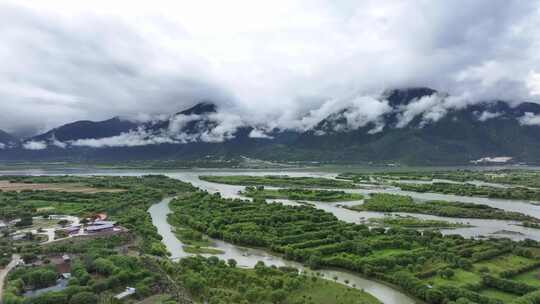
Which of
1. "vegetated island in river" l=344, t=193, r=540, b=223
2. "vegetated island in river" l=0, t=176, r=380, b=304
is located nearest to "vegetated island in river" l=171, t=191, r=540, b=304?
"vegetated island in river" l=0, t=176, r=380, b=304

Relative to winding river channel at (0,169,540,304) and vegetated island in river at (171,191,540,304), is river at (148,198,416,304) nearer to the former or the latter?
winding river channel at (0,169,540,304)

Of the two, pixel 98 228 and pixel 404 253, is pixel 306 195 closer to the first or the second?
pixel 404 253

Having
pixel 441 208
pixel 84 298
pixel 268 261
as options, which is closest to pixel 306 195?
pixel 441 208

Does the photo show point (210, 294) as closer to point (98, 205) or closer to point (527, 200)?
point (98, 205)

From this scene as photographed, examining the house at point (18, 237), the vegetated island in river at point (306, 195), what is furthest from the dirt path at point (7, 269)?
the vegetated island in river at point (306, 195)

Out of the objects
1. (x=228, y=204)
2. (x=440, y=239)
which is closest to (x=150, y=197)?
(x=228, y=204)

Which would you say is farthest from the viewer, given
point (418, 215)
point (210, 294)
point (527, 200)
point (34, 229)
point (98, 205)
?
point (527, 200)

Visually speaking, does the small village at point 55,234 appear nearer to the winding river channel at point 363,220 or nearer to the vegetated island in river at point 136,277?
the vegetated island in river at point 136,277
